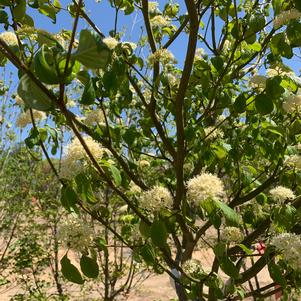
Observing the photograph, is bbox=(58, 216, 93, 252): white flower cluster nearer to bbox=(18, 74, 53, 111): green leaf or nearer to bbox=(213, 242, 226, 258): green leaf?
bbox=(213, 242, 226, 258): green leaf

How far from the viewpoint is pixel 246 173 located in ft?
7.25

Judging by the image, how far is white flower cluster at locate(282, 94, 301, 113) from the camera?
75.0 inches

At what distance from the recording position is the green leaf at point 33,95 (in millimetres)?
991

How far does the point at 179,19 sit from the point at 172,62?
32.0 inches

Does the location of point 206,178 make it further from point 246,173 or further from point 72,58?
point 72,58

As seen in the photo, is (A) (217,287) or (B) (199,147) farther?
(B) (199,147)

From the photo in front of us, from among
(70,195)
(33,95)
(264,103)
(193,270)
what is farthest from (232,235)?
(33,95)

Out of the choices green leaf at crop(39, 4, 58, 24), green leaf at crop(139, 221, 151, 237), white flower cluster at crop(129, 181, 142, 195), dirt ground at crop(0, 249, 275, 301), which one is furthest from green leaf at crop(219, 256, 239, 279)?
dirt ground at crop(0, 249, 275, 301)

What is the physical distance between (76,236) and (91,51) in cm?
81

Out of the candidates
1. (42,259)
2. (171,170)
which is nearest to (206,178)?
(171,170)

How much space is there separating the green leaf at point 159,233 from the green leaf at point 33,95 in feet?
2.02

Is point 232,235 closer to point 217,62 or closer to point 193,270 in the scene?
point 193,270

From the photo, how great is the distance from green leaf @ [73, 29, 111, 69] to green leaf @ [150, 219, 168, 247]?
697 millimetres

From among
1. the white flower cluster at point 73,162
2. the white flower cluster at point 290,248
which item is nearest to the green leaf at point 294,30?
the white flower cluster at point 290,248
